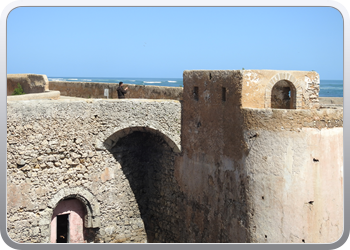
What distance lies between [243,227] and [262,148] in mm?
2014

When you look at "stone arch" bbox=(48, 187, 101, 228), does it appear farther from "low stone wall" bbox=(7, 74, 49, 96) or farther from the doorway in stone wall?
"low stone wall" bbox=(7, 74, 49, 96)

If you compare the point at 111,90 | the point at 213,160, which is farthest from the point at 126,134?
the point at 111,90

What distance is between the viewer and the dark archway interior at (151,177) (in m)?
14.3

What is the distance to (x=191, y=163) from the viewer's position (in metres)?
13.4

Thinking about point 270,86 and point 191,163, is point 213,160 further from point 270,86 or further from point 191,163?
point 270,86

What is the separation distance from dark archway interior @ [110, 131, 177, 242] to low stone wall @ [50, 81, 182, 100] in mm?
1391

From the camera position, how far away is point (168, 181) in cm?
1439

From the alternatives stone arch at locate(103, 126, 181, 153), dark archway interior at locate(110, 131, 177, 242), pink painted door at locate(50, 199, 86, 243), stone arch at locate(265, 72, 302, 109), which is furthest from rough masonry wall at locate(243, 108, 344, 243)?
pink painted door at locate(50, 199, 86, 243)

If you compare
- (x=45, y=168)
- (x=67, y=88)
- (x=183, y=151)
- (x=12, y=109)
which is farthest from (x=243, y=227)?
(x=67, y=88)

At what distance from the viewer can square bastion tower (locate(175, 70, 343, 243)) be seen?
10.6m

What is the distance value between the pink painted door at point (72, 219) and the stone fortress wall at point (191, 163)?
0.23 meters

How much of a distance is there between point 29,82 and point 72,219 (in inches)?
342

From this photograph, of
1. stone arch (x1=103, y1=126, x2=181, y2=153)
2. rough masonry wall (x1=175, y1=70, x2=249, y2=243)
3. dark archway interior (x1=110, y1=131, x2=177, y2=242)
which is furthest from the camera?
dark archway interior (x1=110, y1=131, x2=177, y2=242)

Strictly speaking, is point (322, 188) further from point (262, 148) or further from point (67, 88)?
point (67, 88)
